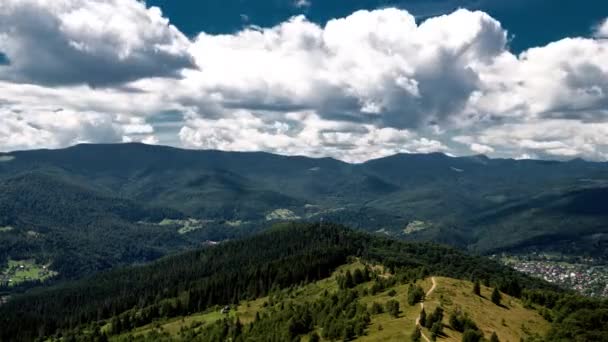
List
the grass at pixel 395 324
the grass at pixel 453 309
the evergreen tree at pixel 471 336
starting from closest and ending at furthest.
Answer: the evergreen tree at pixel 471 336
the grass at pixel 395 324
the grass at pixel 453 309

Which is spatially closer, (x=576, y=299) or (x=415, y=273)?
(x=576, y=299)

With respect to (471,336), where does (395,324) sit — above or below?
below

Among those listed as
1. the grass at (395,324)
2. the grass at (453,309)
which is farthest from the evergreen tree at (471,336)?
the grass at (395,324)

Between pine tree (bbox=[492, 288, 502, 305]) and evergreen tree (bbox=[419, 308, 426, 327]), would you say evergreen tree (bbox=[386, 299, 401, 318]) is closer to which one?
evergreen tree (bbox=[419, 308, 426, 327])

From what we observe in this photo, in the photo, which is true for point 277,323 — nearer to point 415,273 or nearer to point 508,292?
point 415,273

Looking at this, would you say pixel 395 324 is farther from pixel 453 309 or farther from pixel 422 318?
pixel 453 309

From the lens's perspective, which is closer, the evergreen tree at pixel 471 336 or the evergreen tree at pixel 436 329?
the evergreen tree at pixel 471 336

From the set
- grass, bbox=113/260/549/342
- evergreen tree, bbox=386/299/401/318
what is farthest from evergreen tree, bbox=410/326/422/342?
evergreen tree, bbox=386/299/401/318

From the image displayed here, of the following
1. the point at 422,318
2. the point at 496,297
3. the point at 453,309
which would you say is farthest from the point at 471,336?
the point at 496,297

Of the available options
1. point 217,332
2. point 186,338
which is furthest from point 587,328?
point 186,338

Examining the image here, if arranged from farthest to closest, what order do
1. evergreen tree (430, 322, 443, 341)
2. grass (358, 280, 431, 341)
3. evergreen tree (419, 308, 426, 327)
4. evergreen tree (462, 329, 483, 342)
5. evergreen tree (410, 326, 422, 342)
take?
1. evergreen tree (419, 308, 426, 327)
2. grass (358, 280, 431, 341)
3. evergreen tree (430, 322, 443, 341)
4. evergreen tree (410, 326, 422, 342)
5. evergreen tree (462, 329, 483, 342)

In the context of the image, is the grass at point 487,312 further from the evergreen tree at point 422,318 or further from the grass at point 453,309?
the evergreen tree at point 422,318
